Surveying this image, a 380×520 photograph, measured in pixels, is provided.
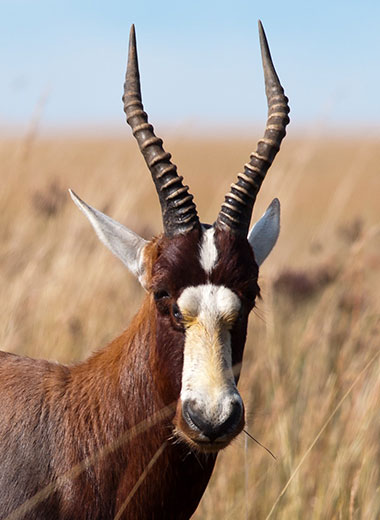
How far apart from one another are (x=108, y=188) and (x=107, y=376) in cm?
508

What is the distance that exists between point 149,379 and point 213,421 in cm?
77

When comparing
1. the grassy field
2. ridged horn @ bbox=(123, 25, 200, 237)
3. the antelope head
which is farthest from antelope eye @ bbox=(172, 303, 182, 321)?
the grassy field

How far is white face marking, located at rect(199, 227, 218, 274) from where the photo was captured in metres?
4.03

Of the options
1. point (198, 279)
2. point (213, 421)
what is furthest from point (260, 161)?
point (213, 421)

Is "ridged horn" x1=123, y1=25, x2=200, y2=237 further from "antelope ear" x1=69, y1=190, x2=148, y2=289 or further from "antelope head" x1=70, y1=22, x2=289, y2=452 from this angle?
"antelope ear" x1=69, y1=190, x2=148, y2=289

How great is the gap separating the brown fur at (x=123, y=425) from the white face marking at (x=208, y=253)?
0.10ft

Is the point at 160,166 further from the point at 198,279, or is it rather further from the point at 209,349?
the point at 209,349

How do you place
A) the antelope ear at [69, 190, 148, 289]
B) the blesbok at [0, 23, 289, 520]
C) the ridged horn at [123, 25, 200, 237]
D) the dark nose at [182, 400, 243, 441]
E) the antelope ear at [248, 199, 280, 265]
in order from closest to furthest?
1. the dark nose at [182, 400, 243, 441]
2. the blesbok at [0, 23, 289, 520]
3. the ridged horn at [123, 25, 200, 237]
4. the antelope ear at [69, 190, 148, 289]
5. the antelope ear at [248, 199, 280, 265]

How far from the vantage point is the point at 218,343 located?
3.88 metres

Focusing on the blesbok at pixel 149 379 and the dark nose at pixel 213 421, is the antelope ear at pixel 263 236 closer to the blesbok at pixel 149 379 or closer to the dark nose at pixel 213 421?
the blesbok at pixel 149 379

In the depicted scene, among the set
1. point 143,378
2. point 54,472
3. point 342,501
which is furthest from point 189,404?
point 342,501

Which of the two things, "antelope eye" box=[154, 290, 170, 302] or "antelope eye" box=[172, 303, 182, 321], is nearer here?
"antelope eye" box=[172, 303, 182, 321]

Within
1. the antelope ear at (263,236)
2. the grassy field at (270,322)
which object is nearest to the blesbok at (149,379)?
the antelope ear at (263,236)

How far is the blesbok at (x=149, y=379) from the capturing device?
3.99 meters
